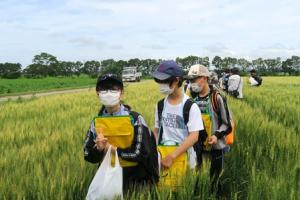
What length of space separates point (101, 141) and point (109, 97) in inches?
12.9

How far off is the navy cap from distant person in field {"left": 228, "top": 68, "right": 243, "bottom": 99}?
9.58 meters

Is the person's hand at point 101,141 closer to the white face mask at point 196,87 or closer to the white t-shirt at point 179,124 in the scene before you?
the white t-shirt at point 179,124

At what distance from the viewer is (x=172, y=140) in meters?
3.66

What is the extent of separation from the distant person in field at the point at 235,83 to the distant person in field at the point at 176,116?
31.1 feet

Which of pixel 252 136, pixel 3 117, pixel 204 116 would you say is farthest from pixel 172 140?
pixel 3 117

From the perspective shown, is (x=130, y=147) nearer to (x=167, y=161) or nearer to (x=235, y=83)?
(x=167, y=161)

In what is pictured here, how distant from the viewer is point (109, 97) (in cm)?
303

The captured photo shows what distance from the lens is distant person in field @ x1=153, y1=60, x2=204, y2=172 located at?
352cm

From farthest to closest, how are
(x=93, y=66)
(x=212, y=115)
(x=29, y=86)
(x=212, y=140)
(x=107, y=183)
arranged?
1. (x=93, y=66)
2. (x=29, y=86)
3. (x=212, y=115)
4. (x=212, y=140)
5. (x=107, y=183)

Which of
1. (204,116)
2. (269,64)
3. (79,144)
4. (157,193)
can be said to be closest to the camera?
(157,193)

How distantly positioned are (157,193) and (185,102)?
98 centimetres

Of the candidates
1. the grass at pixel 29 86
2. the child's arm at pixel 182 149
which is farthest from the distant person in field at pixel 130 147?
the grass at pixel 29 86

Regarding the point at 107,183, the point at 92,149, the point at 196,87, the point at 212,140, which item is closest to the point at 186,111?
the point at 212,140

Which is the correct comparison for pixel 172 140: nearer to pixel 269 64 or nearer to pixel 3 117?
pixel 3 117
